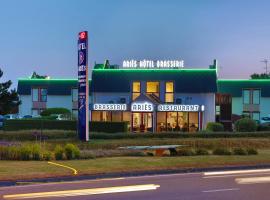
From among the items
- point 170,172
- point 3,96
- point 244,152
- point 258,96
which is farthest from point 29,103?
point 170,172

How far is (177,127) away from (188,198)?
41472mm

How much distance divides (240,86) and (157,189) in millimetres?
54856

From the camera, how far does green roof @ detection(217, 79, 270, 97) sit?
6867 centimetres

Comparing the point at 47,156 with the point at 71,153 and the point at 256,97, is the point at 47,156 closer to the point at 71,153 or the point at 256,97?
the point at 71,153

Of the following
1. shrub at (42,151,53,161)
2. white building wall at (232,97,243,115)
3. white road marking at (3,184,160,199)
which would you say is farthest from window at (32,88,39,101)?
white road marking at (3,184,160,199)

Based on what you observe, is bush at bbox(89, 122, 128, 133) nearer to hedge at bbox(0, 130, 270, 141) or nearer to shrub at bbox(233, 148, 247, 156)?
hedge at bbox(0, 130, 270, 141)

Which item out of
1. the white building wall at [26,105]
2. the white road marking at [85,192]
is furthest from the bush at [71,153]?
the white building wall at [26,105]

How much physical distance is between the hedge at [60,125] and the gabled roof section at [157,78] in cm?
1272

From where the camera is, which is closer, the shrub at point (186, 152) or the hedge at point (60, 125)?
the shrub at point (186, 152)

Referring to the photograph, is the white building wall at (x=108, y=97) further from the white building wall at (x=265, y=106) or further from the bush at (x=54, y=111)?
the white building wall at (x=265, y=106)

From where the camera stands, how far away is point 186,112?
55.9 meters

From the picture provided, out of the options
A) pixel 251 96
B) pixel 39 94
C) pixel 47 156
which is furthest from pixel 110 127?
pixel 251 96

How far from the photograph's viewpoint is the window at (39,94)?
71438 millimetres

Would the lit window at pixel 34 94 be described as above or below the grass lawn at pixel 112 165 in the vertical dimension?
above
